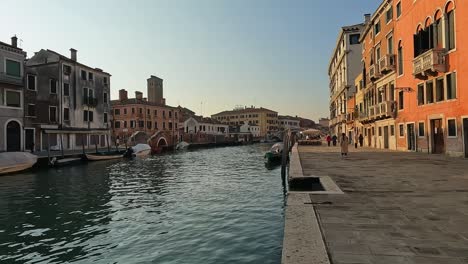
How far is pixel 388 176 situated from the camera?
12227 mm

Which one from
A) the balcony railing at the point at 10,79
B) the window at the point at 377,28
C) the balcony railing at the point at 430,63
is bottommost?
the balcony railing at the point at 430,63

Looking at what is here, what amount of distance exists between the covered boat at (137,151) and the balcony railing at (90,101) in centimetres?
798

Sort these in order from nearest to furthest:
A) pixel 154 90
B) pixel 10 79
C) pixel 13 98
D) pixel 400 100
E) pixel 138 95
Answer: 1. pixel 400 100
2. pixel 10 79
3. pixel 13 98
4. pixel 138 95
5. pixel 154 90

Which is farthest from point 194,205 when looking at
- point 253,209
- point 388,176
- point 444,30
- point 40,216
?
point 444,30

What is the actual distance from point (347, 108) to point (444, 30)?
29.2 metres

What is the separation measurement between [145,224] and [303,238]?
6556mm

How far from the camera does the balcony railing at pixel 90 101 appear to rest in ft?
147

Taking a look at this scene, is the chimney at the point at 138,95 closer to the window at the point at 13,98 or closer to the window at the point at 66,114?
the window at the point at 66,114

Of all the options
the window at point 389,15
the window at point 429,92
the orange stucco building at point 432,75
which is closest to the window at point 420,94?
the orange stucco building at point 432,75

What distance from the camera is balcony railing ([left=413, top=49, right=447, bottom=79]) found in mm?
20344

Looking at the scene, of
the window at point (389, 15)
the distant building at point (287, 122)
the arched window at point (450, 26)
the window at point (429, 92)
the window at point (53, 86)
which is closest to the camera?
the arched window at point (450, 26)

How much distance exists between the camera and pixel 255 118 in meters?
135

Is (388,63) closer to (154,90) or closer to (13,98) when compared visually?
(13,98)

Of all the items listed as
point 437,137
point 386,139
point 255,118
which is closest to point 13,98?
point 386,139
